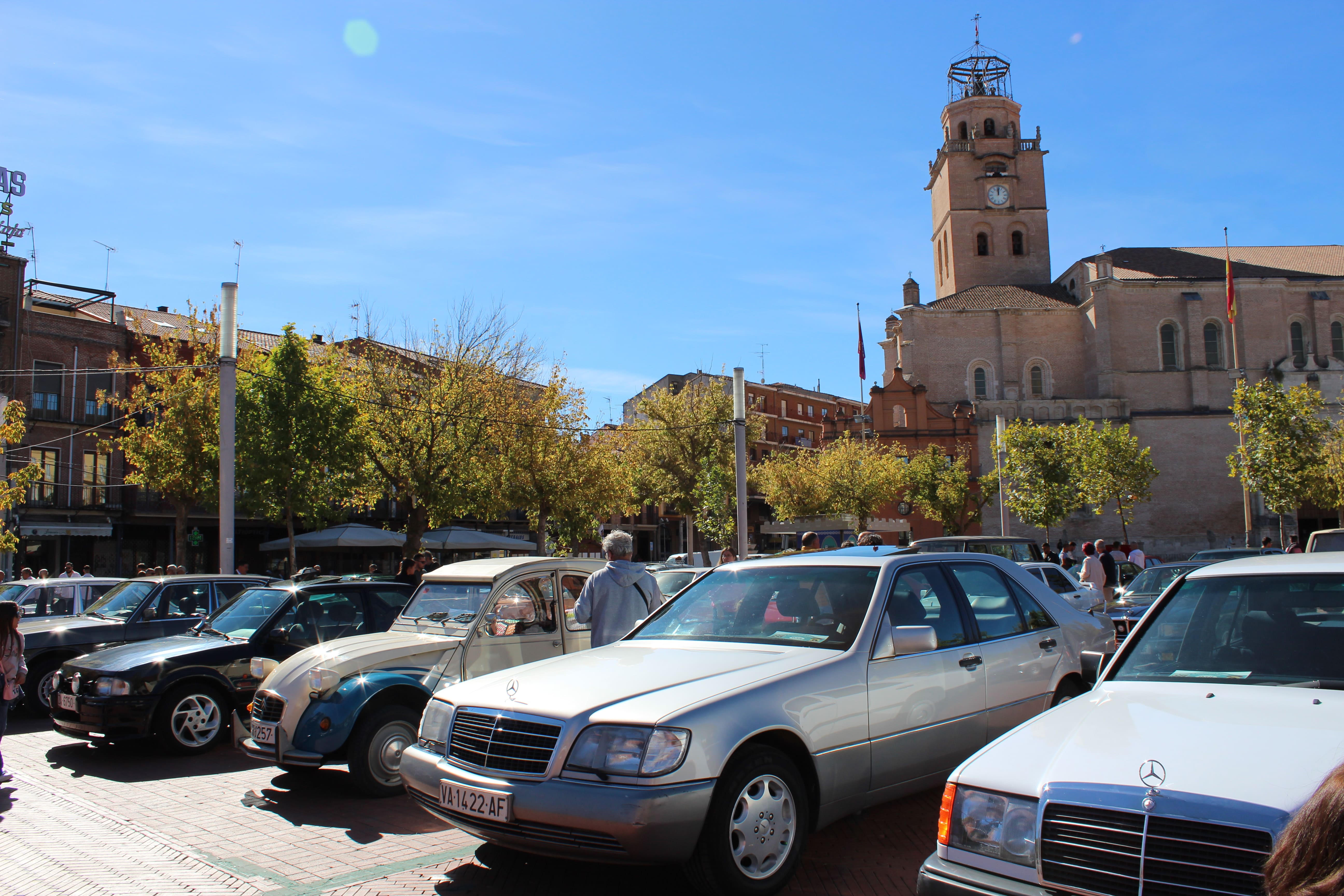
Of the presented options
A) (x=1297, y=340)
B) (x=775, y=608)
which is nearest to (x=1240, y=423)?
(x=1297, y=340)

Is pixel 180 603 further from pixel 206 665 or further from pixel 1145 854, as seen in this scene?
pixel 1145 854

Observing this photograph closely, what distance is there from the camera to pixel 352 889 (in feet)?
15.6

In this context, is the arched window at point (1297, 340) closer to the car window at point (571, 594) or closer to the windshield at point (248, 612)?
the car window at point (571, 594)

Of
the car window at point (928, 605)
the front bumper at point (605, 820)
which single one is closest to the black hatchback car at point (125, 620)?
the front bumper at point (605, 820)

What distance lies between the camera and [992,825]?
3076 mm

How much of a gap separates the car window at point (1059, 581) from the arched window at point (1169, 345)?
50206 mm

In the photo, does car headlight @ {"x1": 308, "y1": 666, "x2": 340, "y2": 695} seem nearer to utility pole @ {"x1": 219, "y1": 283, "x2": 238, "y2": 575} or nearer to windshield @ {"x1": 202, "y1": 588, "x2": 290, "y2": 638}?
windshield @ {"x1": 202, "y1": 588, "x2": 290, "y2": 638}

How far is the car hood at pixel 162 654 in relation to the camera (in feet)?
26.8

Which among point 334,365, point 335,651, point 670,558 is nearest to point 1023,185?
point 670,558

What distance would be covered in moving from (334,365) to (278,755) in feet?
62.1

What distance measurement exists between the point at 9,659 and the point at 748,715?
634 cm

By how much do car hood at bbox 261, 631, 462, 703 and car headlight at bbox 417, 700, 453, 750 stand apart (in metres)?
1.98

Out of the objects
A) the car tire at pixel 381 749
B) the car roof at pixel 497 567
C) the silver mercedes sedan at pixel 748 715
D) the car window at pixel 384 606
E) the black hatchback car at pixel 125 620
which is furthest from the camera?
the black hatchback car at pixel 125 620

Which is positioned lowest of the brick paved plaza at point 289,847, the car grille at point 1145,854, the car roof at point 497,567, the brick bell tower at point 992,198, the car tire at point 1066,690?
the brick paved plaza at point 289,847
